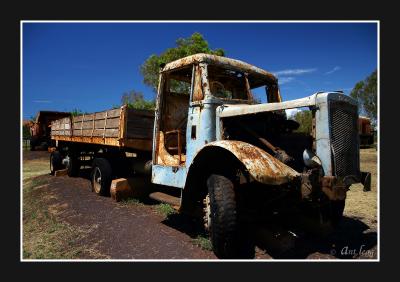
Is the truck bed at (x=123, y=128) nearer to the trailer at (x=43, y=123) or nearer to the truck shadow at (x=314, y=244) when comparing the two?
the truck shadow at (x=314, y=244)

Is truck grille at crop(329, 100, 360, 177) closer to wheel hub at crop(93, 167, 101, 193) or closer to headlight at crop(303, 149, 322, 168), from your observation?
headlight at crop(303, 149, 322, 168)

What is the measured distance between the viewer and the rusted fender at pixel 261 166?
3561mm

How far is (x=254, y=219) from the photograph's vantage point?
437 cm

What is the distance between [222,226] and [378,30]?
2.87 m

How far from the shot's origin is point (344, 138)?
13.0 ft

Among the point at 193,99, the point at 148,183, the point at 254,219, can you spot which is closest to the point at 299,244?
the point at 254,219

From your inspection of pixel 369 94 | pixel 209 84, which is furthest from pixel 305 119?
pixel 369 94

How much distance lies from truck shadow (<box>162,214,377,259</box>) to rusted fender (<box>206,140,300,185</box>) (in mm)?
992

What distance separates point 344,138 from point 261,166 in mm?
1101

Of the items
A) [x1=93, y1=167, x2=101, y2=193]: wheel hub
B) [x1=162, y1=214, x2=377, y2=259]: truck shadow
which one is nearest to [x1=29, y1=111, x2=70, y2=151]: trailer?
[x1=93, y1=167, x2=101, y2=193]: wheel hub

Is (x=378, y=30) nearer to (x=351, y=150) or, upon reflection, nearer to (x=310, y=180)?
(x=351, y=150)

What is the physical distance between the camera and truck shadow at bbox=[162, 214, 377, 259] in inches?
169

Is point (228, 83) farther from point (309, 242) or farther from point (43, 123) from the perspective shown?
point (43, 123)

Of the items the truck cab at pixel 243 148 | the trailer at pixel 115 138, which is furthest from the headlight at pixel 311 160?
the trailer at pixel 115 138
